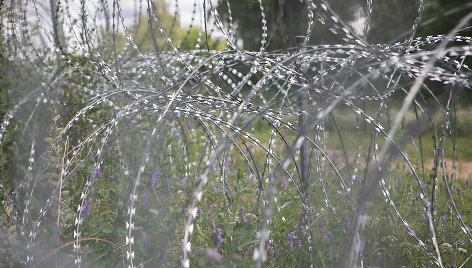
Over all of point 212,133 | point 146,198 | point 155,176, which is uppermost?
point 212,133

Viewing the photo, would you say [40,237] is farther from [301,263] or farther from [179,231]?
[301,263]

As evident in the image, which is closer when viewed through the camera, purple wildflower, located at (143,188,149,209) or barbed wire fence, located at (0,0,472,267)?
barbed wire fence, located at (0,0,472,267)

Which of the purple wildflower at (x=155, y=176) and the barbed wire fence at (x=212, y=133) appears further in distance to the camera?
the purple wildflower at (x=155, y=176)

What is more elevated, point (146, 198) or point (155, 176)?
point (155, 176)

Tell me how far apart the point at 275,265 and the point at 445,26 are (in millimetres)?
11790

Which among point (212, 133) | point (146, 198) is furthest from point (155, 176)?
point (212, 133)

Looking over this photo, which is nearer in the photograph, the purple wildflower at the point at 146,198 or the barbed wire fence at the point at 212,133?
the barbed wire fence at the point at 212,133

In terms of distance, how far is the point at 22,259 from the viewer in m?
2.87

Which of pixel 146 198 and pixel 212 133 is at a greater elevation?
pixel 212 133

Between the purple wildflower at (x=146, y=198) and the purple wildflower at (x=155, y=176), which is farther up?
the purple wildflower at (x=155, y=176)

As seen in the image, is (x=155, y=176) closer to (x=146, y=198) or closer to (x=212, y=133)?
(x=146, y=198)

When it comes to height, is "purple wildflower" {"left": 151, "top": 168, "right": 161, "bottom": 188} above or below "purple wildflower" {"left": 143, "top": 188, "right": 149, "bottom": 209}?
above

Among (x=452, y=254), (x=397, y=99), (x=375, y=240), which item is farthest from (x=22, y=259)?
(x=397, y=99)

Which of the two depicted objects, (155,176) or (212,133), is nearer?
(212,133)
